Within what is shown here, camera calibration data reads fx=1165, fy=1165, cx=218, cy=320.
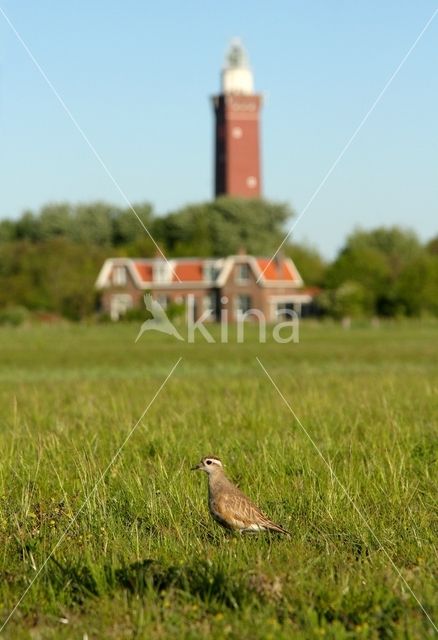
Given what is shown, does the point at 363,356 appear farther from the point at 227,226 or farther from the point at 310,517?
the point at 227,226

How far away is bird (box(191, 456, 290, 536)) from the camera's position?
7.85 m

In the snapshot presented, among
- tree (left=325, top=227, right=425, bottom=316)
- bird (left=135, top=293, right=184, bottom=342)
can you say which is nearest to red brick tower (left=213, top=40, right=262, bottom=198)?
tree (left=325, top=227, right=425, bottom=316)

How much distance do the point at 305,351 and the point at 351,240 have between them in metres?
84.3

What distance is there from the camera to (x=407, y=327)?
86.2 m

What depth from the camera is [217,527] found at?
833cm

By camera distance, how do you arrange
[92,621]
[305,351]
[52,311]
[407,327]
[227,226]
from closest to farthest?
[92,621] < [305,351] < [407,327] < [52,311] < [227,226]

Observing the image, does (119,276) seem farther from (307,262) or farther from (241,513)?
(241,513)

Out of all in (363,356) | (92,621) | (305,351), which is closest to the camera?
(92,621)

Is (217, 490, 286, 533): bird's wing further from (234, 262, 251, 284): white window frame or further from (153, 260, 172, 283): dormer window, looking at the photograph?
(153, 260, 172, 283): dormer window

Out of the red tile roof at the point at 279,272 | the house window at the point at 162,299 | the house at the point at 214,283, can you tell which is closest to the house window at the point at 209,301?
the house at the point at 214,283

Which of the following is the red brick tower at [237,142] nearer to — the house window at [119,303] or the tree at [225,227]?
the tree at [225,227]

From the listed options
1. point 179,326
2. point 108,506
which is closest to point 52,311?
point 179,326

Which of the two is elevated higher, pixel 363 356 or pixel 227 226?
pixel 227 226

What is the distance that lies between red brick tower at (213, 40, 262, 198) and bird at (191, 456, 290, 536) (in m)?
142
